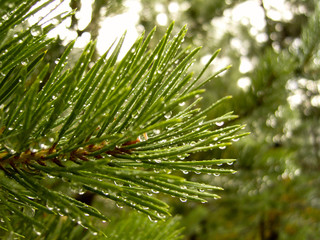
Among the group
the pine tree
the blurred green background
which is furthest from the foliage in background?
the pine tree

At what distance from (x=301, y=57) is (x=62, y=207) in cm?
94

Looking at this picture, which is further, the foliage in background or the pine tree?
the foliage in background

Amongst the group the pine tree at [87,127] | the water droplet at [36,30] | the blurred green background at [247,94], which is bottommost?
the pine tree at [87,127]

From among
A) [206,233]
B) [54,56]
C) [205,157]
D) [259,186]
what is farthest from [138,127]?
[206,233]

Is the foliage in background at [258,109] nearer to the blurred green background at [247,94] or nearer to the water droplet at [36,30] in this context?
the blurred green background at [247,94]

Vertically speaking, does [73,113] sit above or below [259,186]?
below

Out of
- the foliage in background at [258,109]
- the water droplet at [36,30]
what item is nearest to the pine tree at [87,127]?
the water droplet at [36,30]

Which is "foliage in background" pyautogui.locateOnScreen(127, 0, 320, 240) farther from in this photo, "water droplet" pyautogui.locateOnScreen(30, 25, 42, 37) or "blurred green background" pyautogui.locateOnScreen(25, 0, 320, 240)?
"water droplet" pyautogui.locateOnScreen(30, 25, 42, 37)

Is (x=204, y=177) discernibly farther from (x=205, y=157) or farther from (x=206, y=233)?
(x=206, y=233)

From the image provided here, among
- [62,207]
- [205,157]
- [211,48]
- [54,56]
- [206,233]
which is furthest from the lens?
[206,233]

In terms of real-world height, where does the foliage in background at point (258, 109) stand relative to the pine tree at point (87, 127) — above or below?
above

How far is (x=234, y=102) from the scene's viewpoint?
1.02m

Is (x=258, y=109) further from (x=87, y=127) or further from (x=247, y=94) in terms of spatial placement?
(x=87, y=127)

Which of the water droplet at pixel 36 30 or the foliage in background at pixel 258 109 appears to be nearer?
the water droplet at pixel 36 30
